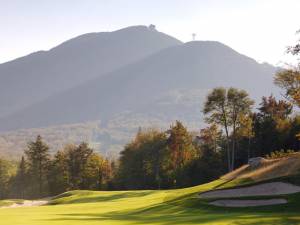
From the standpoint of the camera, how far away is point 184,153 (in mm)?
111812

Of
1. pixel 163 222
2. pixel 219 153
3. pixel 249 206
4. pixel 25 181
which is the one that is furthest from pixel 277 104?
pixel 25 181

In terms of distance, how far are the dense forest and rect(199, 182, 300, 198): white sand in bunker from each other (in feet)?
86.8

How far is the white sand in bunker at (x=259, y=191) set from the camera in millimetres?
39656

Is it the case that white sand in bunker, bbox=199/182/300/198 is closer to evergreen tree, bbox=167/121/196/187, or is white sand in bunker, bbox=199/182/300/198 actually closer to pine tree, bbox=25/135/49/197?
evergreen tree, bbox=167/121/196/187

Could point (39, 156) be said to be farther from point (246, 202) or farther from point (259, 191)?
point (246, 202)

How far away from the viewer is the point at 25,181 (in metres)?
153

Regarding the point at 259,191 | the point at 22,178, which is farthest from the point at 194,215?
the point at 22,178

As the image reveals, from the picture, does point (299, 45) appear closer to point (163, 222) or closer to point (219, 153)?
point (163, 222)

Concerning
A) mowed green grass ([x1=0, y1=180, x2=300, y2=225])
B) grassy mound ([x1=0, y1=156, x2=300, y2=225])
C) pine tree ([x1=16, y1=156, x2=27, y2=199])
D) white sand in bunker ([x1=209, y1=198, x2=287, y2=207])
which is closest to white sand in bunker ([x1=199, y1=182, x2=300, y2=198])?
grassy mound ([x1=0, y1=156, x2=300, y2=225])

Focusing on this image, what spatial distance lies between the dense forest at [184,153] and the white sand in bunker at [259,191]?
26455 mm

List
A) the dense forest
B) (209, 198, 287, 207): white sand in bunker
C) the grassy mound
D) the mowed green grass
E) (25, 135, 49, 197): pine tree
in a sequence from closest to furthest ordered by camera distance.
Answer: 1. the mowed green grass
2. the grassy mound
3. (209, 198, 287, 207): white sand in bunker
4. the dense forest
5. (25, 135, 49, 197): pine tree

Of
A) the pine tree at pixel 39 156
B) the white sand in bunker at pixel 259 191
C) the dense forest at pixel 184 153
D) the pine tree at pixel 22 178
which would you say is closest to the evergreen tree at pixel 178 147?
the dense forest at pixel 184 153

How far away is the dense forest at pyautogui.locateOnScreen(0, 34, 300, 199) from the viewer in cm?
8218

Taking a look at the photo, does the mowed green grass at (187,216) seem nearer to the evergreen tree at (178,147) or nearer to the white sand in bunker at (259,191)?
the white sand in bunker at (259,191)
